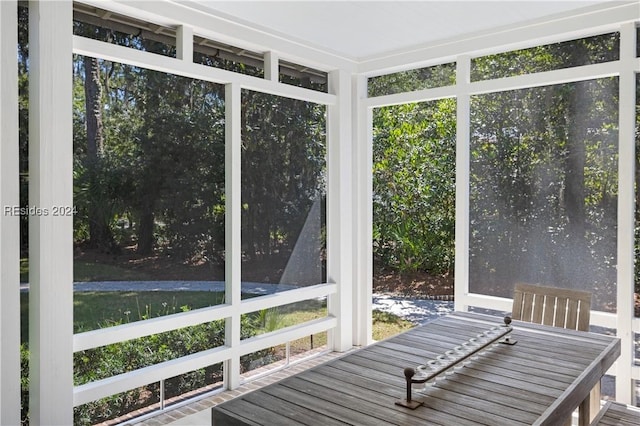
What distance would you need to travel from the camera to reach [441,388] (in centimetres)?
213

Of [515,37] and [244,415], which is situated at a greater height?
[515,37]

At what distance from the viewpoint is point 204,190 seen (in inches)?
151

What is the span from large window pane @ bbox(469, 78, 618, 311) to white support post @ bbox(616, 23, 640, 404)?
0.07m

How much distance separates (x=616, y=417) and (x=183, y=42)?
3.56 metres

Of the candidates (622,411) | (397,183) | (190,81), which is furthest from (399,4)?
(622,411)

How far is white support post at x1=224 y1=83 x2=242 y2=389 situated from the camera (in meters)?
3.96

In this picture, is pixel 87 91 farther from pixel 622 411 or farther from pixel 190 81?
pixel 622 411

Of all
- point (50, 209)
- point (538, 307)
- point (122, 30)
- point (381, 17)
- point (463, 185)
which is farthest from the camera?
point (463, 185)

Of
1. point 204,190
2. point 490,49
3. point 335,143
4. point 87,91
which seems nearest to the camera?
point 87,91

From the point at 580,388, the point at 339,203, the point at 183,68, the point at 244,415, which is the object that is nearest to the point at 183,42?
the point at 183,68

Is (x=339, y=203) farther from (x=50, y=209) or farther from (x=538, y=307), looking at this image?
(x=50, y=209)

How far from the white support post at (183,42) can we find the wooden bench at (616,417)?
134 inches

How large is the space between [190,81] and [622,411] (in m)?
3.46

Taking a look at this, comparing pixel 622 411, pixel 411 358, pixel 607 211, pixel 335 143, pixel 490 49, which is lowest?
pixel 622 411
